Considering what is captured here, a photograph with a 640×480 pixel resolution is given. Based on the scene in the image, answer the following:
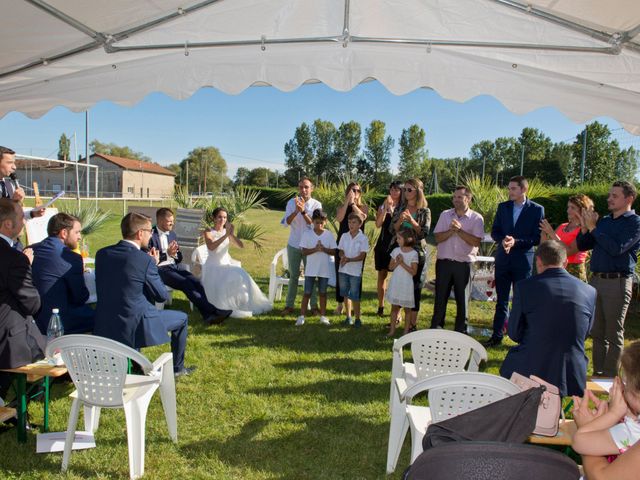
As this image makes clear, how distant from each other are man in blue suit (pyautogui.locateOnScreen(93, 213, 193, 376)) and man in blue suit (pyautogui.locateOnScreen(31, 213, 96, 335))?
18.0 inches

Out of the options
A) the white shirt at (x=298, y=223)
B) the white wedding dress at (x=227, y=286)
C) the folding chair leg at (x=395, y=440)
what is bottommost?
the folding chair leg at (x=395, y=440)

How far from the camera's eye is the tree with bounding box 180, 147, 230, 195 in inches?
3573

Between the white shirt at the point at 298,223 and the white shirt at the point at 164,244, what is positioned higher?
the white shirt at the point at 298,223

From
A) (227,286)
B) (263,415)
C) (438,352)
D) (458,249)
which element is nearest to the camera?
(438,352)

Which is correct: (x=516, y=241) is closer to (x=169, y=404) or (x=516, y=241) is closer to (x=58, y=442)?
(x=169, y=404)

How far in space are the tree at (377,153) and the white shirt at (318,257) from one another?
68968mm

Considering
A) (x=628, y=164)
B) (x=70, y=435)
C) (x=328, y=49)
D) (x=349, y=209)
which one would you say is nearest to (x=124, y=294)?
(x=70, y=435)

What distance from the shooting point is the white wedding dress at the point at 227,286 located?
6859mm

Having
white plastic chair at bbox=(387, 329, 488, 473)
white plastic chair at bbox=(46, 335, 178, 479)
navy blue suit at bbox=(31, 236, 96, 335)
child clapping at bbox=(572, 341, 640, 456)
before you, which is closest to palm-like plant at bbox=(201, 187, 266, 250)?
navy blue suit at bbox=(31, 236, 96, 335)

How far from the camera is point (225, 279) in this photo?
22.7ft

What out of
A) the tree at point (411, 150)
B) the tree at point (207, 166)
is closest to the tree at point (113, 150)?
the tree at point (207, 166)

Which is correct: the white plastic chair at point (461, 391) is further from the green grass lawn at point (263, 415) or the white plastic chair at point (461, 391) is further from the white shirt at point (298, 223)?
the white shirt at point (298, 223)

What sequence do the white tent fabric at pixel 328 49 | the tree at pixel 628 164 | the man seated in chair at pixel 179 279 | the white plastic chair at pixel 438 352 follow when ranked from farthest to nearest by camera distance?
the tree at pixel 628 164
the man seated in chair at pixel 179 279
the white plastic chair at pixel 438 352
the white tent fabric at pixel 328 49

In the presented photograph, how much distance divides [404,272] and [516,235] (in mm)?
1406
